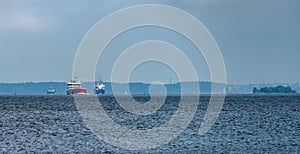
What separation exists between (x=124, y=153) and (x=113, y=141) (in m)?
9.47

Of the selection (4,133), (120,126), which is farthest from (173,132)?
(4,133)

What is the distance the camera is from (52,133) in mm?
76812

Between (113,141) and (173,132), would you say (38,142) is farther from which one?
(173,132)

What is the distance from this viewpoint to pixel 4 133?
259ft

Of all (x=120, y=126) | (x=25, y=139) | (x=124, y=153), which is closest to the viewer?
(x=124, y=153)

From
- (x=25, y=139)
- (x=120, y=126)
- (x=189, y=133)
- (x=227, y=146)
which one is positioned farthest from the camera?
(x=120, y=126)

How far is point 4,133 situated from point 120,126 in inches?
598

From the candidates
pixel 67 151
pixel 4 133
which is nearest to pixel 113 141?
pixel 67 151

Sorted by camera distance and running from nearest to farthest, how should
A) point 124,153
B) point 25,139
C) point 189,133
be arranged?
point 124,153 → point 25,139 → point 189,133

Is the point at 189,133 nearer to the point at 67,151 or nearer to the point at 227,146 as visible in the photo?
the point at 227,146

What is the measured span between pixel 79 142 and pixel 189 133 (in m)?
15.1

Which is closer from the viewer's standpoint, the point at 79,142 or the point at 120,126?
the point at 79,142

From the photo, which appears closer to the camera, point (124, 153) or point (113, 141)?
point (124, 153)

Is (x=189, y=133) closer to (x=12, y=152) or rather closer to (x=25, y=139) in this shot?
(x=25, y=139)
